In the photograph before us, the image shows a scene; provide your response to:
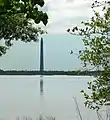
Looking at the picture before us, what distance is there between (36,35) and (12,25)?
→ 308cm

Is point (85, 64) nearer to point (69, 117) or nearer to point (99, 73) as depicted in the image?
point (99, 73)

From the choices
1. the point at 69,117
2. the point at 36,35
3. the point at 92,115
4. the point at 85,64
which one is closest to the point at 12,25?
the point at 36,35

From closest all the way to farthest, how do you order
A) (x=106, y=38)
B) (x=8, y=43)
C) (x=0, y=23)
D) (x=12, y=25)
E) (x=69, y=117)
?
1. (x=106, y=38)
2. (x=0, y=23)
3. (x=12, y=25)
4. (x=8, y=43)
5. (x=69, y=117)

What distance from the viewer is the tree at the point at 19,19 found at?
6.49 m

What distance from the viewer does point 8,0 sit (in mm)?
6277

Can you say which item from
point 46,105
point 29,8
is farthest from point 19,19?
point 46,105

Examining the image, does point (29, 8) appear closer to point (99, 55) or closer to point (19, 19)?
point (99, 55)

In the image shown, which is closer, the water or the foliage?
the foliage

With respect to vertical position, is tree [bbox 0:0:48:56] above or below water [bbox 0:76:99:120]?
above

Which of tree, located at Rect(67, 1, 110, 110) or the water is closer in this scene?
tree, located at Rect(67, 1, 110, 110)

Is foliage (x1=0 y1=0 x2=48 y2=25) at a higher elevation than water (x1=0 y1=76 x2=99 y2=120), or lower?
A: higher

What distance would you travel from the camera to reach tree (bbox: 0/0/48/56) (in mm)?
6488

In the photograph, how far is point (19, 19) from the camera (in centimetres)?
1090

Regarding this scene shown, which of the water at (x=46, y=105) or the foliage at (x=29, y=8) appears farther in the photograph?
the water at (x=46, y=105)
